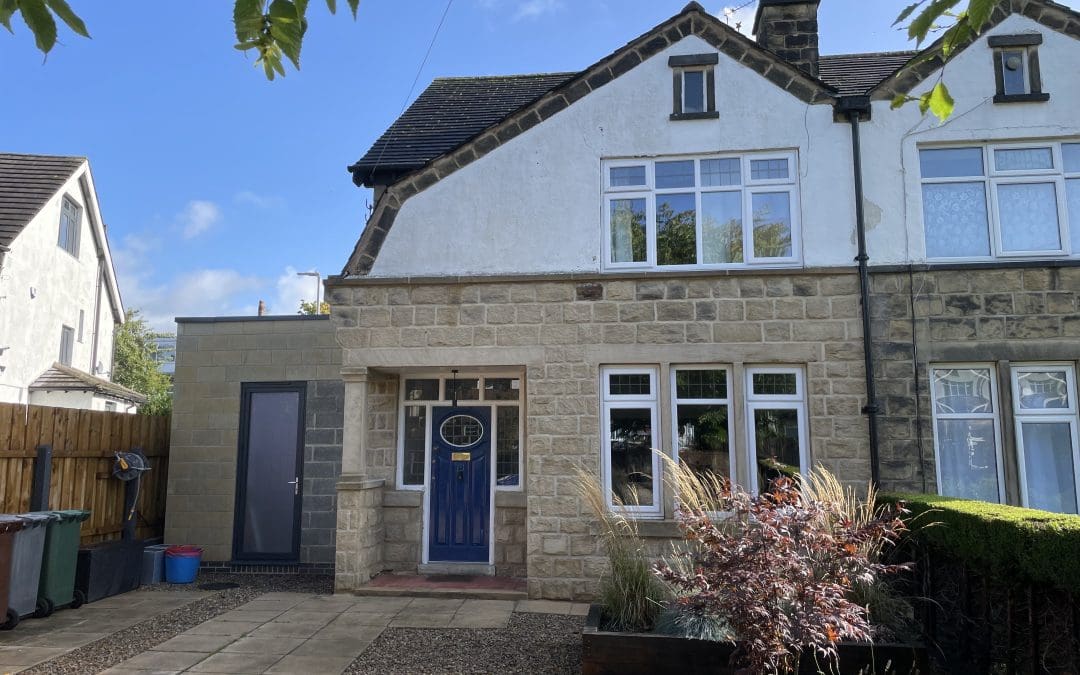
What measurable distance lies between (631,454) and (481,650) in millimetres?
3095

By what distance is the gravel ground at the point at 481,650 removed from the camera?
6.25 meters

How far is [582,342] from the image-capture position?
29.9ft

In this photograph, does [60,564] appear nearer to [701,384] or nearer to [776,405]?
[701,384]

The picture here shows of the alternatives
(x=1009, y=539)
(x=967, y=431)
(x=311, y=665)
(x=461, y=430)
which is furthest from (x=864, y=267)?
(x=311, y=665)

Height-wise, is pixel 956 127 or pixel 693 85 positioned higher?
pixel 693 85

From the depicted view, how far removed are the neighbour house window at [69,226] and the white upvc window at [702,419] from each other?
18279 millimetres

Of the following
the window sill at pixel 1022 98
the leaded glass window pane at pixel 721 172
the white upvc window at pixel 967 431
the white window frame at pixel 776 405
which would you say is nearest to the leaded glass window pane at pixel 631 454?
the white window frame at pixel 776 405

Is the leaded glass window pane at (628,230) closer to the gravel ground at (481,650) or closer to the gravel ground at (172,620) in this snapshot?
the gravel ground at (481,650)

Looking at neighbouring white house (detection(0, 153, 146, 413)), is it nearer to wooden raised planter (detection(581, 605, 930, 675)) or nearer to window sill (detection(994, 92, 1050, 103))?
wooden raised planter (detection(581, 605, 930, 675))

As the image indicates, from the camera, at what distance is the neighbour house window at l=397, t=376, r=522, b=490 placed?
10.0m

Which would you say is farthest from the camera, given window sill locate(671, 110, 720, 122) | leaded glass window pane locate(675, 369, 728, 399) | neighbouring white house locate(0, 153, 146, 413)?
neighbouring white house locate(0, 153, 146, 413)

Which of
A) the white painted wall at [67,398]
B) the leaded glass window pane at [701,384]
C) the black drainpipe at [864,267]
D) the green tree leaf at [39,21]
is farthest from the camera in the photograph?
the white painted wall at [67,398]

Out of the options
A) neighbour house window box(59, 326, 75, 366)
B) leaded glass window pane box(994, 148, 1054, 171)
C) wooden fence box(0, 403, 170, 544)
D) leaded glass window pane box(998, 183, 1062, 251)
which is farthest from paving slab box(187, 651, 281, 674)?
neighbour house window box(59, 326, 75, 366)

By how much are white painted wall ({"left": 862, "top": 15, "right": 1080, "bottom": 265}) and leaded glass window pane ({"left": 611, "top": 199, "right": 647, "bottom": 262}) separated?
8.70ft
